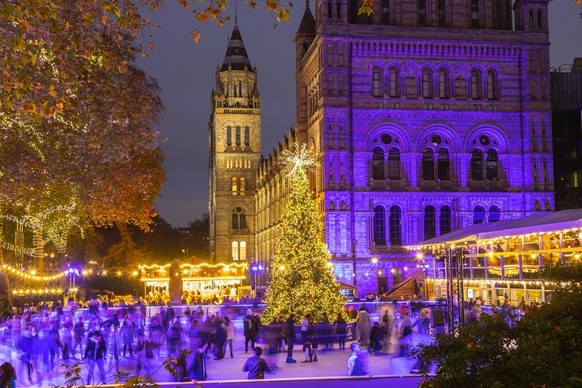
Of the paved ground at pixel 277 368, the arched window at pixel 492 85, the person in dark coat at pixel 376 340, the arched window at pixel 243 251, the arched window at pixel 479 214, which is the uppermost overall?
the arched window at pixel 492 85

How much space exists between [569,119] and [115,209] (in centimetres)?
3988

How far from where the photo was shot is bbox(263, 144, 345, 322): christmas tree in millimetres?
27984

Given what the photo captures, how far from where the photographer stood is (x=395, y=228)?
53.0m

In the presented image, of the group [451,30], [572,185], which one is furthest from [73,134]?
[572,185]

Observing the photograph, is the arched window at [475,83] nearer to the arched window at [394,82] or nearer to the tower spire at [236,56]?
the arched window at [394,82]

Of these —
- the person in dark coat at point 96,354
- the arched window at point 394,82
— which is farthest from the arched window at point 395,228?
the person in dark coat at point 96,354

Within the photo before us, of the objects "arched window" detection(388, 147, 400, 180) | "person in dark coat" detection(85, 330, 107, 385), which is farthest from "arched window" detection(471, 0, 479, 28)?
"person in dark coat" detection(85, 330, 107, 385)

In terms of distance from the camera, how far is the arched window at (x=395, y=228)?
52.9 m

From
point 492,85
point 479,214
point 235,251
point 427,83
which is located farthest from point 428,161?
point 235,251

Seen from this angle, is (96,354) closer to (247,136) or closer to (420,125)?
(420,125)

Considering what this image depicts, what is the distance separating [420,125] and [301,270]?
1075 inches

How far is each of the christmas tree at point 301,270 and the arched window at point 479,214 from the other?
27325mm

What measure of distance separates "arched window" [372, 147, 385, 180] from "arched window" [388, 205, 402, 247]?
→ 231cm

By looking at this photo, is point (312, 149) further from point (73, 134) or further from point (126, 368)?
point (126, 368)
